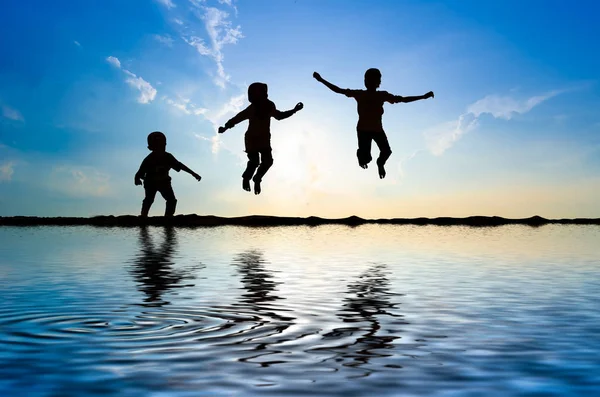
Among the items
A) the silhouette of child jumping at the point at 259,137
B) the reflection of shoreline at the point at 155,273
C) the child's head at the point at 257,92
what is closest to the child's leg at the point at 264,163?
the silhouette of child jumping at the point at 259,137

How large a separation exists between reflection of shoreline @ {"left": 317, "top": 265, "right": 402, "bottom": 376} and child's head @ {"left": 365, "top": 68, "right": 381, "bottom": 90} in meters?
4.96

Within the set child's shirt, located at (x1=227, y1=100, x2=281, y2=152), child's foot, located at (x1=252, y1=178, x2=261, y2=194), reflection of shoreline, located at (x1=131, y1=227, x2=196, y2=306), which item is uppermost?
child's shirt, located at (x1=227, y1=100, x2=281, y2=152)

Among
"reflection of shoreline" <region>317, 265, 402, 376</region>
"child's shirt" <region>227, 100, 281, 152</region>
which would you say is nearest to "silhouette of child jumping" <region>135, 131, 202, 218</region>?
"child's shirt" <region>227, 100, 281, 152</region>

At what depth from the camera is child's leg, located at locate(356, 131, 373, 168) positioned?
15.5 metres

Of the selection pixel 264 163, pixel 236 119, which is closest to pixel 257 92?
pixel 236 119

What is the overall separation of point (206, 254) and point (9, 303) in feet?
29.1

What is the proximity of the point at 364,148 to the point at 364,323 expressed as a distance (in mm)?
8393

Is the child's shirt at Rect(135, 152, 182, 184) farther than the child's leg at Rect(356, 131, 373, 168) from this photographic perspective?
Yes

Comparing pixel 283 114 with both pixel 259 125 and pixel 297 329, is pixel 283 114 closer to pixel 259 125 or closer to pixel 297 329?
pixel 259 125

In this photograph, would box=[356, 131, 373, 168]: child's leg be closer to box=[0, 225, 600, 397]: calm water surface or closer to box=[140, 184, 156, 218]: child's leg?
box=[0, 225, 600, 397]: calm water surface

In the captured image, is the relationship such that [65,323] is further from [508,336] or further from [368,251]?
[368,251]

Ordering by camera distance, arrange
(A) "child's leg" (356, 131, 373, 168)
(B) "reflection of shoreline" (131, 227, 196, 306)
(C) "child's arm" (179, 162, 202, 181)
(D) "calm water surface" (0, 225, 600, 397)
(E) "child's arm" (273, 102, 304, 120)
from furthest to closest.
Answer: (C) "child's arm" (179, 162, 202, 181) → (E) "child's arm" (273, 102, 304, 120) → (A) "child's leg" (356, 131, 373, 168) → (B) "reflection of shoreline" (131, 227, 196, 306) → (D) "calm water surface" (0, 225, 600, 397)

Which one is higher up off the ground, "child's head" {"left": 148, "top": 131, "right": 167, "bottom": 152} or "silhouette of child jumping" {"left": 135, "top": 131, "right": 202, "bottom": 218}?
"child's head" {"left": 148, "top": 131, "right": 167, "bottom": 152}

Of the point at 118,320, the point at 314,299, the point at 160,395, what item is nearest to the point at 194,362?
the point at 160,395
